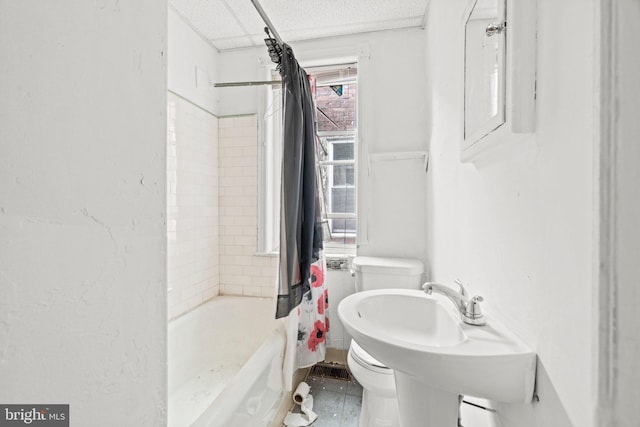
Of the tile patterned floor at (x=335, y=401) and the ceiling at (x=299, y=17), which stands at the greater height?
the ceiling at (x=299, y=17)

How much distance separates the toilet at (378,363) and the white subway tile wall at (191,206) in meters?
1.11

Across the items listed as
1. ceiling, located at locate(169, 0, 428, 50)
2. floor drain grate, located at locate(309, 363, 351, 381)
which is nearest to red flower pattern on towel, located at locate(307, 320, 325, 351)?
floor drain grate, located at locate(309, 363, 351, 381)

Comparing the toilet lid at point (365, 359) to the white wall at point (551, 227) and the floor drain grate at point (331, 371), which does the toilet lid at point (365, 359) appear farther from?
the floor drain grate at point (331, 371)

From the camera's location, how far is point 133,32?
47cm

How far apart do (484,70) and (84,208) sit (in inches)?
39.9

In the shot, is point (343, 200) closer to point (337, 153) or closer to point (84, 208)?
point (337, 153)

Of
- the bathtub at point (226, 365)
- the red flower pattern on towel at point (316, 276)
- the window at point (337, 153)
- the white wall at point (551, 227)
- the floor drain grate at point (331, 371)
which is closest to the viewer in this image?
the white wall at point (551, 227)

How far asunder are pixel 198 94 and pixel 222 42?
0.45 m

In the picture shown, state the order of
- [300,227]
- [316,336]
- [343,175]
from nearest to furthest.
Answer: [300,227]
[316,336]
[343,175]

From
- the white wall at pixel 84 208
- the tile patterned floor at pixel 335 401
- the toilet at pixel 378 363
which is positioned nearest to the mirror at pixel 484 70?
the white wall at pixel 84 208

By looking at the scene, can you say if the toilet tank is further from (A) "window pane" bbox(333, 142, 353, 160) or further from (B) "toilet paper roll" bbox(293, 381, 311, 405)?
(A) "window pane" bbox(333, 142, 353, 160)

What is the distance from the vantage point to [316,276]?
1760 millimetres
